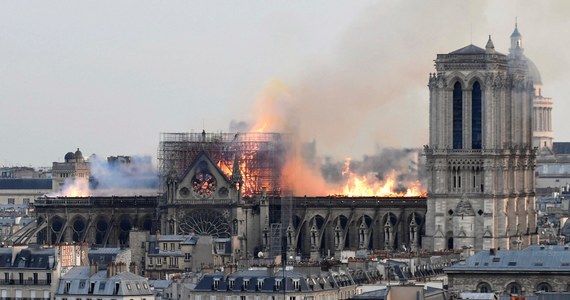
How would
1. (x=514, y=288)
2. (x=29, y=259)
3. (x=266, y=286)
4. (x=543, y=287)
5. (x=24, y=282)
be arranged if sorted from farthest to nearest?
1. (x=29, y=259)
2. (x=24, y=282)
3. (x=514, y=288)
4. (x=543, y=287)
5. (x=266, y=286)

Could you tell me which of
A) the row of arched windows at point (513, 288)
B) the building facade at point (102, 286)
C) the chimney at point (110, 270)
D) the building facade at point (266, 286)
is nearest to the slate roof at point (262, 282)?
the building facade at point (266, 286)

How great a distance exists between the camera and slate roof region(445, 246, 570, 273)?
170 metres

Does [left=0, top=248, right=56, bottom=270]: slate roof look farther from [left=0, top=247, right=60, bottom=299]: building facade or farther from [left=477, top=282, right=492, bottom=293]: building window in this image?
[left=477, top=282, right=492, bottom=293]: building window

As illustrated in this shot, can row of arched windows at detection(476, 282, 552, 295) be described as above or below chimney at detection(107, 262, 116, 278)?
below

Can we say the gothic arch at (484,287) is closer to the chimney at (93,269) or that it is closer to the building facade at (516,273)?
the building facade at (516,273)

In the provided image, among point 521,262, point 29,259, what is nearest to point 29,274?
point 29,259

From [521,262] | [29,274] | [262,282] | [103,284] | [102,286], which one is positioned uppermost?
[521,262]

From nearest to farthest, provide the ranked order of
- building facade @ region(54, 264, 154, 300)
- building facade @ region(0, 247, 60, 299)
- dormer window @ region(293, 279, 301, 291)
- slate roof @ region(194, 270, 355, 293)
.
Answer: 1. building facade @ region(54, 264, 154, 300)
2. dormer window @ region(293, 279, 301, 291)
3. slate roof @ region(194, 270, 355, 293)
4. building facade @ region(0, 247, 60, 299)

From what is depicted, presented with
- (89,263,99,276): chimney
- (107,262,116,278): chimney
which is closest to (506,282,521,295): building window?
(107,262,116,278): chimney

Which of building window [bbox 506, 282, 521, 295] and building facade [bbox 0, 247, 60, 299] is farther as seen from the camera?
building facade [bbox 0, 247, 60, 299]

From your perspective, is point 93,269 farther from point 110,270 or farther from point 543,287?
point 543,287

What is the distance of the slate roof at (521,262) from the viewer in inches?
6678

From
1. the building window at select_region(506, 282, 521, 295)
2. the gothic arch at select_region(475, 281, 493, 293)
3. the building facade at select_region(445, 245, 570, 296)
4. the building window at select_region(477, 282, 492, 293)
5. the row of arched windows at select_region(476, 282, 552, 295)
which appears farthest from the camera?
the gothic arch at select_region(475, 281, 493, 293)

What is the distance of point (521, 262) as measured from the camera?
171 metres
